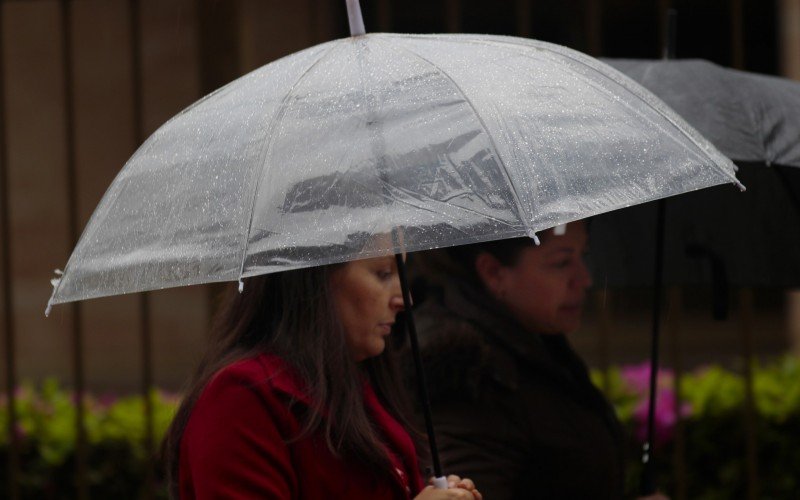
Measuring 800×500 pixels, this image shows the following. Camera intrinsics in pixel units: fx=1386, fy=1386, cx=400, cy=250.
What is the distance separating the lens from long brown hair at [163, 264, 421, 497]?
2393 millimetres

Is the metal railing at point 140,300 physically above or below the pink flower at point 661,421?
above

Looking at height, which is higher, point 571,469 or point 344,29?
point 344,29

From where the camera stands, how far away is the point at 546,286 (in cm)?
330

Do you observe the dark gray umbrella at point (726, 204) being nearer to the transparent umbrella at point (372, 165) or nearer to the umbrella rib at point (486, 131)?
the transparent umbrella at point (372, 165)

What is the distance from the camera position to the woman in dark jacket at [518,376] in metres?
3.08

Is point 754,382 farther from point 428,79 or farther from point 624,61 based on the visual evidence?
point 428,79

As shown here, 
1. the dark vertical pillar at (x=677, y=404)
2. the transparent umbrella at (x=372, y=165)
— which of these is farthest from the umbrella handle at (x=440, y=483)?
Answer: the dark vertical pillar at (x=677, y=404)

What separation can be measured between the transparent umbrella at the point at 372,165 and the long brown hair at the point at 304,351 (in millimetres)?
262

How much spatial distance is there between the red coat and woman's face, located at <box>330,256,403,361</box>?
144 mm

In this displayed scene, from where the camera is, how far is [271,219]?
219 cm

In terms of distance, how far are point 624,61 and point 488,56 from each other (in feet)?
3.78

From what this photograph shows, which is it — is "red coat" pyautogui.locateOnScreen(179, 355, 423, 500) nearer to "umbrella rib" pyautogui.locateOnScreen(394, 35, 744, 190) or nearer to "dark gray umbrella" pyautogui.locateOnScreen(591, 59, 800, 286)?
"umbrella rib" pyautogui.locateOnScreen(394, 35, 744, 190)

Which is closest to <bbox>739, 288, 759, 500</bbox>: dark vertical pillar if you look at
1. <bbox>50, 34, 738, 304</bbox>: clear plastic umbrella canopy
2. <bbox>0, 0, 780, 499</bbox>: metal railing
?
<bbox>0, 0, 780, 499</bbox>: metal railing

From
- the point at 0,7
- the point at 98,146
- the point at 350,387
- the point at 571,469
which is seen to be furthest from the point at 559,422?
the point at 98,146
